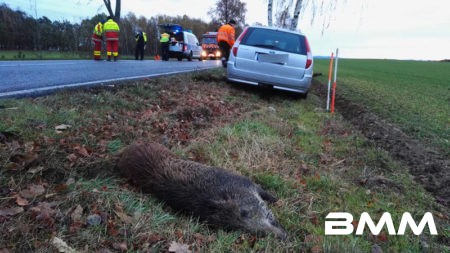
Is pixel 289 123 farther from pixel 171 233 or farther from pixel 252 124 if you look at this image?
pixel 171 233

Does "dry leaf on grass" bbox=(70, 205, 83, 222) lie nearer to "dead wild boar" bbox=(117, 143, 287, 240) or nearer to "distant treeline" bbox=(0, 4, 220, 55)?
"dead wild boar" bbox=(117, 143, 287, 240)

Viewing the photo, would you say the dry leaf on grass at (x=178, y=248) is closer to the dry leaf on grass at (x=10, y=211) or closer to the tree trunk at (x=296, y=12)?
the dry leaf on grass at (x=10, y=211)

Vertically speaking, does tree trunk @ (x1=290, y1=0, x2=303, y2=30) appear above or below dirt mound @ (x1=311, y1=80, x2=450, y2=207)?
above

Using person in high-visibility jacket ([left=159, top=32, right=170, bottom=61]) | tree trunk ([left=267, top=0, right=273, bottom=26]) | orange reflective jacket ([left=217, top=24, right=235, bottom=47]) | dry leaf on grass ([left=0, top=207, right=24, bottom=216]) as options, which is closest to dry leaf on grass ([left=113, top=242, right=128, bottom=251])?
dry leaf on grass ([left=0, top=207, right=24, bottom=216])

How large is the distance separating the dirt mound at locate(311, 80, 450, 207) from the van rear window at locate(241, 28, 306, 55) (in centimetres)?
210

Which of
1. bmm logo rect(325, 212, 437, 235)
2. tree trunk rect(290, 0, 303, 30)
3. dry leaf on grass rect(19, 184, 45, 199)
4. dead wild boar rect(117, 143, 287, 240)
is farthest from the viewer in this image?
tree trunk rect(290, 0, 303, 30)

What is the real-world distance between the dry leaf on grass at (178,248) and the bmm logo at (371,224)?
4.07 ft

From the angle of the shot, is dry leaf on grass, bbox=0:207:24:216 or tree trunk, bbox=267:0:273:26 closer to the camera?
dry leaf on grass, bbox=0:207:24:216

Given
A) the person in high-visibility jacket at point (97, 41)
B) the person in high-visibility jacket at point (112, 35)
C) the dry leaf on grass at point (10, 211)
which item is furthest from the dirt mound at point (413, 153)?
the person in high-visibility jacket at point (97, 41)

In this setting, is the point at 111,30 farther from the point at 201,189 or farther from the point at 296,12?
the point at 201,189

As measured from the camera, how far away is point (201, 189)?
3414 millimetres

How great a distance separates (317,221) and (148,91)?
4274 mm

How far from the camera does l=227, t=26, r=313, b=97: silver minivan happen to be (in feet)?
29.4

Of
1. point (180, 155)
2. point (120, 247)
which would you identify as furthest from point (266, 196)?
point (120, 247)
